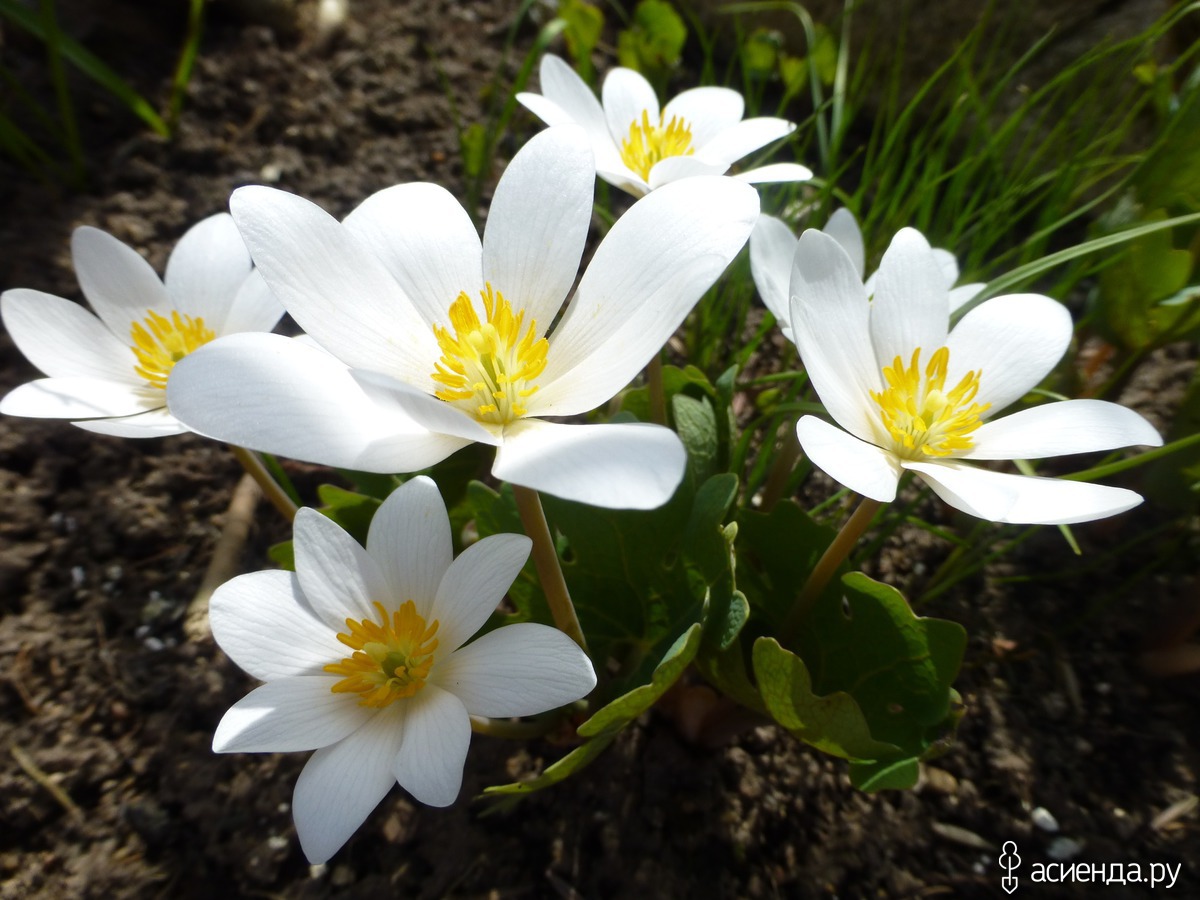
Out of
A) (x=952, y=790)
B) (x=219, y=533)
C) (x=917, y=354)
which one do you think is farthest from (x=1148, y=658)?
(x=219, y=533)

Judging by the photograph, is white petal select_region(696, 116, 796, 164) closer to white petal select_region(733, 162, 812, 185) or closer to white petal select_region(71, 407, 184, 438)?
white petal select_region(733, 162, 812, 185)

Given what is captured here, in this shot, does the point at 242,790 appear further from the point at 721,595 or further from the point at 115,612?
the point at 721,595

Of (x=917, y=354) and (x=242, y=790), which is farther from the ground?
(x=917, y=354)

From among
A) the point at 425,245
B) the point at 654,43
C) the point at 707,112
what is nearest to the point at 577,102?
the point at 707,112

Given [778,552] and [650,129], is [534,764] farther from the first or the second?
[650,129]

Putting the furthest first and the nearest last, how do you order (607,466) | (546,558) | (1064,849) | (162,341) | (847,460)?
(1064,849) < (162,341) < (546,558) < (847,460) < (607,466)

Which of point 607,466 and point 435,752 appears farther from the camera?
point 435,752

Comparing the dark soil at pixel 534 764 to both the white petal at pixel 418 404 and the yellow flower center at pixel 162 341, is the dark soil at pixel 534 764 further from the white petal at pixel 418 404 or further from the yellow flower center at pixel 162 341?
the white petal at pixel 418 404
